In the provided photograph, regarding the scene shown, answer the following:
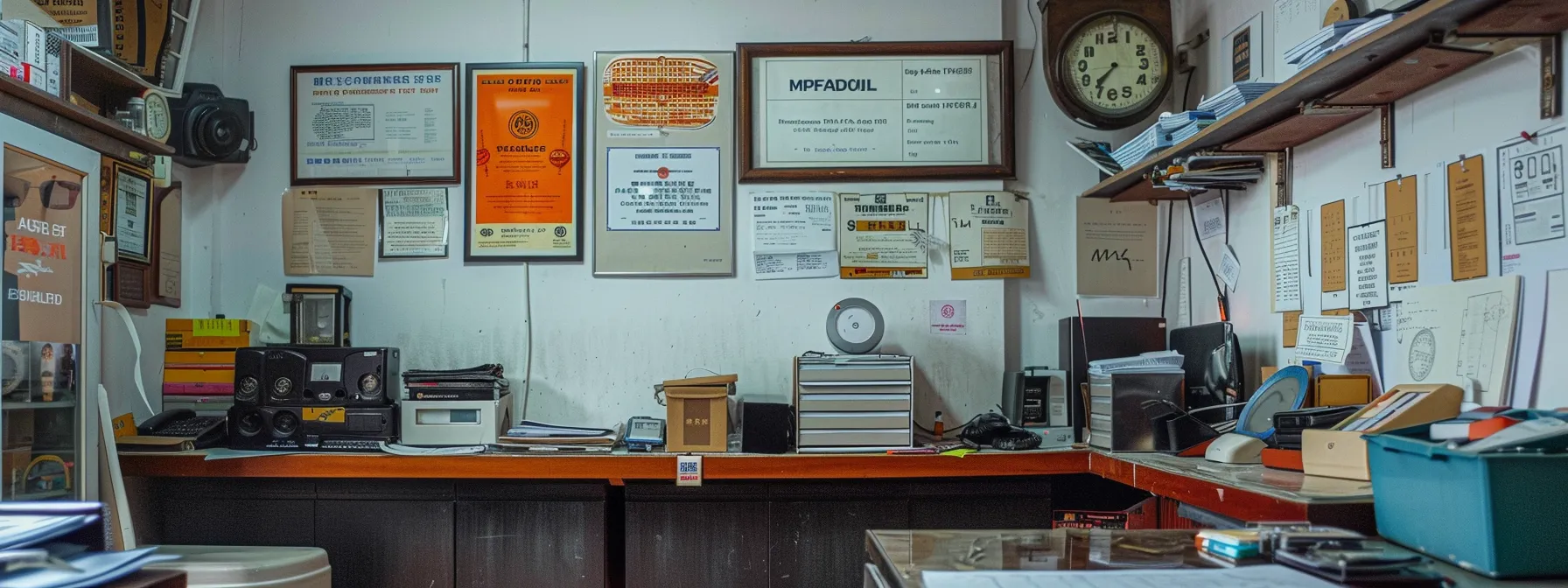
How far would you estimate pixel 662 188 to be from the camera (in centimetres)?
347

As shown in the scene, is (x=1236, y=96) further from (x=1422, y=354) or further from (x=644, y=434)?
(x=644, y=434)

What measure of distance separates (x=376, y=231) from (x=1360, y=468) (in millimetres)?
3067

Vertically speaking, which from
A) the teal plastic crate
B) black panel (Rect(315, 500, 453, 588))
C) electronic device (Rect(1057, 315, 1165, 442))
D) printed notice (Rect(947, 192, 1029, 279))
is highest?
printed notice (Rect(947, 192, 1029, 279))

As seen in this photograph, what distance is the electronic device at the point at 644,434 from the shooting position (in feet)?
9.89

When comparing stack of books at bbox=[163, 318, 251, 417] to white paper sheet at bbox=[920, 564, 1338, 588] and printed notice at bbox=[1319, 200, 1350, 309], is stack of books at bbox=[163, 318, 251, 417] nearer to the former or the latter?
white paper sheet at bbox=[920, 564, 1338, 588]

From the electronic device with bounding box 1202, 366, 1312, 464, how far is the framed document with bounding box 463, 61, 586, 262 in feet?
7.06

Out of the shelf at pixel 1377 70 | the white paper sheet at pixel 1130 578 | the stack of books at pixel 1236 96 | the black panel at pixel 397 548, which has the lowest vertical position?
the black panel at pixel 397 548

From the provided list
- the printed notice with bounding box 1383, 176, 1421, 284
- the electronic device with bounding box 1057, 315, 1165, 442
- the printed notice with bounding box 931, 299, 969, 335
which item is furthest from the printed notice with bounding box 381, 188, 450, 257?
the printed notice with bounding box 1383, 176, 1421, 284

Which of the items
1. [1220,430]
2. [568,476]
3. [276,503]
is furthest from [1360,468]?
[276,503]

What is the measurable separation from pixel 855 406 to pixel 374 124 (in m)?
1.99

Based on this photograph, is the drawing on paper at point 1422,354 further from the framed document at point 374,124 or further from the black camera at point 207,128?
the black camera at point 207,128

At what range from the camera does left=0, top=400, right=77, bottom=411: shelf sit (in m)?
2.13

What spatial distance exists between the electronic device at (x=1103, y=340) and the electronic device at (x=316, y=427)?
7.15 feet

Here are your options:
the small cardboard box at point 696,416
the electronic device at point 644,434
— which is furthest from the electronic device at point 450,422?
the small cardboard box at point 696,416
